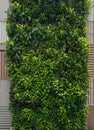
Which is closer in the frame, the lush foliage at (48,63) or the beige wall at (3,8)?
the lush foliage at (48,63)

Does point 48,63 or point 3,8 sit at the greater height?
point 3,8

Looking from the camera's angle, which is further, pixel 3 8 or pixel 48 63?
pixel 3 8

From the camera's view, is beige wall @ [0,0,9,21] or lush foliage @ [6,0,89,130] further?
beige wall @ [0,0,9,21]

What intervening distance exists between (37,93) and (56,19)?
3.40 ft

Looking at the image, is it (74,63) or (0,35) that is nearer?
(74,63)

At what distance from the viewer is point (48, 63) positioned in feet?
17.0

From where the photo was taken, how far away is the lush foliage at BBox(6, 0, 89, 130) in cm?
516

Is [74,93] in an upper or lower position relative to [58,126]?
upper

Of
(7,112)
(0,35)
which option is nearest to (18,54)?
(0,35)

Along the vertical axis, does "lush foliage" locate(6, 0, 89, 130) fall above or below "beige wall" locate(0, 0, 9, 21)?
below

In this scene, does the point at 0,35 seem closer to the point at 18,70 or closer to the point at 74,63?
the point at 18,70

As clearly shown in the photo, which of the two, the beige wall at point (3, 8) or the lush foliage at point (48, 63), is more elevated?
the beige wall at point (3, 8)

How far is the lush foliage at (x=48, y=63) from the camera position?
5.16 metres

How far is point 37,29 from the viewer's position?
5203 mm
